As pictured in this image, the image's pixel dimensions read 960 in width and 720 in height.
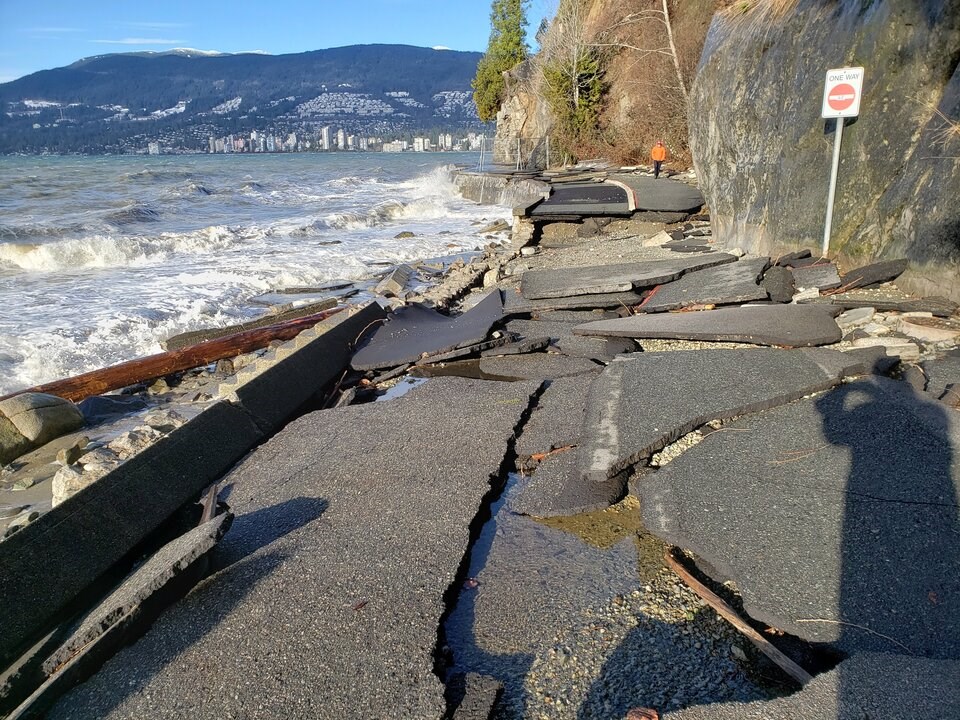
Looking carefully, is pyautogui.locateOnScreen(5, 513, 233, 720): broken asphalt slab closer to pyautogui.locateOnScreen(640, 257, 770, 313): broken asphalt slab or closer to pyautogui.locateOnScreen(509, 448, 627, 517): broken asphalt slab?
pyautogui.locateOnScreen(509, 448, 627, 517): broken asphalt slab

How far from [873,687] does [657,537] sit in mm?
1141

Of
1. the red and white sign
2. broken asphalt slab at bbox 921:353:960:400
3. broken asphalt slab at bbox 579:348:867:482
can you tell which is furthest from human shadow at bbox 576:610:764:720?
the red and white sign

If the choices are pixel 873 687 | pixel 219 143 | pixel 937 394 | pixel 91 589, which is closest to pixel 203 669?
pixel 91 589

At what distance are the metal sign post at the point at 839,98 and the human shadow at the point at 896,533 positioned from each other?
360 centimetres

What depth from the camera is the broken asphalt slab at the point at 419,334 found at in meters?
5.70

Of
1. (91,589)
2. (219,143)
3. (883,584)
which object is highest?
(219,143)

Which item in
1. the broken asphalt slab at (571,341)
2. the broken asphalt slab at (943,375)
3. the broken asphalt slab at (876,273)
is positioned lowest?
the broken asphalt slab at (571,341)

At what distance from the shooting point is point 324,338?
5.84 m

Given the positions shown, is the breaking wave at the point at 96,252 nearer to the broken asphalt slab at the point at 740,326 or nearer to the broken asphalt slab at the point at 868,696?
the broken asphalt slab at the point at 740,326

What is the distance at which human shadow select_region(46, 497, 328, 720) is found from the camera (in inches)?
80.7

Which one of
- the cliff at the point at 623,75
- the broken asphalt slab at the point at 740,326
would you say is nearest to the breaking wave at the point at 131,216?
the cliff at the point at 623,75

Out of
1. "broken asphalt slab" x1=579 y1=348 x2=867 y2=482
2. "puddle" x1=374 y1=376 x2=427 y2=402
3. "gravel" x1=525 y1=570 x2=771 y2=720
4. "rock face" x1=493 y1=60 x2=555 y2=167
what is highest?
"rock face" x1=493 y1=60 x2=555 y2=167

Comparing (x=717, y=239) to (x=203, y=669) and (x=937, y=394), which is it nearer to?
(x=937, y=394)

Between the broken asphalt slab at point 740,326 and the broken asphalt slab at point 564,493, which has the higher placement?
the broken asphalt slab at point 740,326
